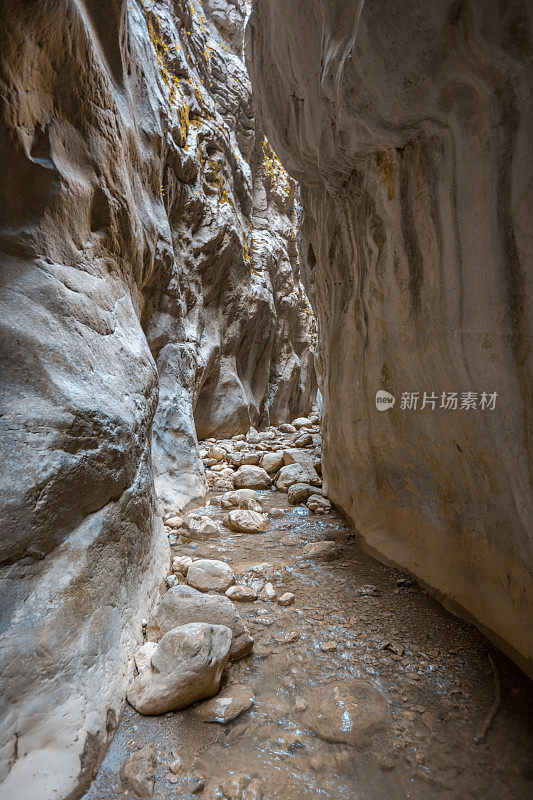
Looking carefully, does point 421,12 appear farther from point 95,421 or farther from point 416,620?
point 416,620

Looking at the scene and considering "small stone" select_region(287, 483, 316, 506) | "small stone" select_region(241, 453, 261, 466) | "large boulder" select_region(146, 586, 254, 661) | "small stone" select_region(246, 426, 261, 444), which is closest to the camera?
"large boulder" select_region(146, 586, 254, 661)

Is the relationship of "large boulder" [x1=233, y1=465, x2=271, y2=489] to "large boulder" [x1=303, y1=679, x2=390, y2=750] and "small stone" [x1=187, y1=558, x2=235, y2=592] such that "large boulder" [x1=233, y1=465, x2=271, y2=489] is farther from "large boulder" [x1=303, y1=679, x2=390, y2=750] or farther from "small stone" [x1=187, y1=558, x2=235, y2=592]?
"large boulder" [x1=303, y1=679, x2=390, y2=750]

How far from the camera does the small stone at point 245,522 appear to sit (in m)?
3.36

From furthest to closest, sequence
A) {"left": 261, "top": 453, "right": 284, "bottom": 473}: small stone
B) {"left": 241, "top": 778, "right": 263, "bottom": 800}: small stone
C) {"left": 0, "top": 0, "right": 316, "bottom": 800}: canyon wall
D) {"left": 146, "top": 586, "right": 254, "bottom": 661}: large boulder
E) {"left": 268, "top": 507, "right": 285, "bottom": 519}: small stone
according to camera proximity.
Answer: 1. {"left": 261, "top": 453, "right": 284, "bottom": 473}: small stone
2. {"left": 268, "top": 507, "right": 285, "bottom": 519}: small stone
3. {"left": 146, "top": 586, "right": 254, "bottom": 661}: large boulder
4. {"left": 0, "top": 0, "right": 316, "bottom": 800}: canyon wall
5. {"left": 241, "top": 778, "right": 263, "bottom": 800}: small stone

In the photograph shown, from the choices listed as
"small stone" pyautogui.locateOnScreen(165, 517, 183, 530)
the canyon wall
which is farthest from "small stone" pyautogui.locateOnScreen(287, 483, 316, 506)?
"small stone" pyautogui.locateOnScreen(165, 517, 183, 530)

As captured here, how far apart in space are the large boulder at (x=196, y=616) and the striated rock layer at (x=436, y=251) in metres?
1.22

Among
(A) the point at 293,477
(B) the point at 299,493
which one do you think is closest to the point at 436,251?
(B) the point at 299,493

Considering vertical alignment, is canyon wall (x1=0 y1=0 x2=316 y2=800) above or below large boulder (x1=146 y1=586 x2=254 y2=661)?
above

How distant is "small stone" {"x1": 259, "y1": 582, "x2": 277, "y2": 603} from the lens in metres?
2.33

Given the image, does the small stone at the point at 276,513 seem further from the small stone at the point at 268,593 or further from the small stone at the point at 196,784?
the small stone at the point at 196,784

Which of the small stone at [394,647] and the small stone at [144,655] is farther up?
the small stone at [144,655]

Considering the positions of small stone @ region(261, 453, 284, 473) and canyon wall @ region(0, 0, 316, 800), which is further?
small stone @ region(261, 453, 284, 473)

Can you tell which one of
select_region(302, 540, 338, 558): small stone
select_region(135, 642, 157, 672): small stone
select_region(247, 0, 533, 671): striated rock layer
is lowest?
select_region(135, 642, 157, 672): small stone

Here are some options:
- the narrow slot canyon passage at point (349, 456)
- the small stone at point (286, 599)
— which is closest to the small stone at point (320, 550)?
the narrow slot canyon passage at point (349, 456)
